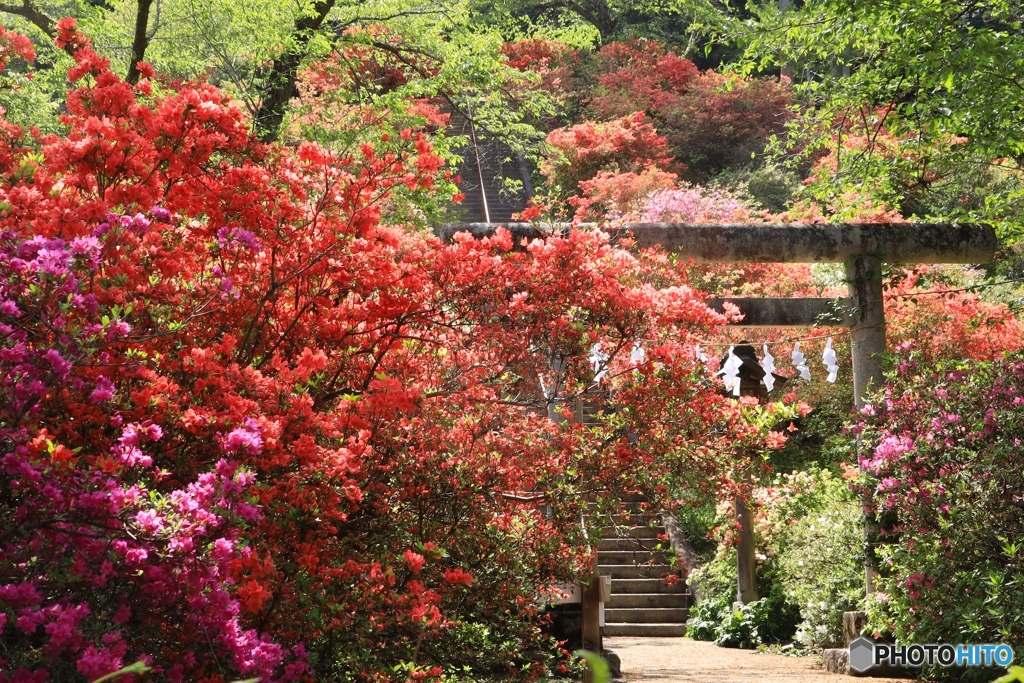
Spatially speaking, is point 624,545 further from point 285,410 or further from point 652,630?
point 285,410

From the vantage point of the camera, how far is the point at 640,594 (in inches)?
433

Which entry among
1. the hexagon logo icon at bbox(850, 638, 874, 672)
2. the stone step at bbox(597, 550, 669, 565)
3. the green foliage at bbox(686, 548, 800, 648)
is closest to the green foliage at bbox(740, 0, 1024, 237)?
A: the hexagon logo icon at bbox(850, 638, 874, 672)

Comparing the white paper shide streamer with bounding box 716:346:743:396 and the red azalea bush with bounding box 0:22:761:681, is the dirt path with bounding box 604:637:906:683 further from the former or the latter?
the white paper shide streamer with bounding box 716:346:743:396

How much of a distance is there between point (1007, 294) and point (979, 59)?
5928 mm

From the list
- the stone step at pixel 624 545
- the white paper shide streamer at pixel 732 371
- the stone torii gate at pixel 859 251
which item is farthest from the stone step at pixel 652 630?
the stone torii gate at pixel 859 251

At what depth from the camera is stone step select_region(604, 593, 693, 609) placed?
423 inches

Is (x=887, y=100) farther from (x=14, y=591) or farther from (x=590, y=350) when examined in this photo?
(x=14, y=591)

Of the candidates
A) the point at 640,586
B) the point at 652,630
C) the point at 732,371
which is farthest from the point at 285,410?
the point at 640,586

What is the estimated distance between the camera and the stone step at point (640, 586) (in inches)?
430

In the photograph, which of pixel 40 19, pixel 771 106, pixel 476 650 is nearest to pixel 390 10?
pixel 40 19

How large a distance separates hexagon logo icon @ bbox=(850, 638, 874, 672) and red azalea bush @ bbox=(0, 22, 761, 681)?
225cm

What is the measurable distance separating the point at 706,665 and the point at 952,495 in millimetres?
2961

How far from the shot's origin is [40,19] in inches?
348

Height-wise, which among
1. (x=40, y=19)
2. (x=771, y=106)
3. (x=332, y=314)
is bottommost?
(x=332, y=314)
